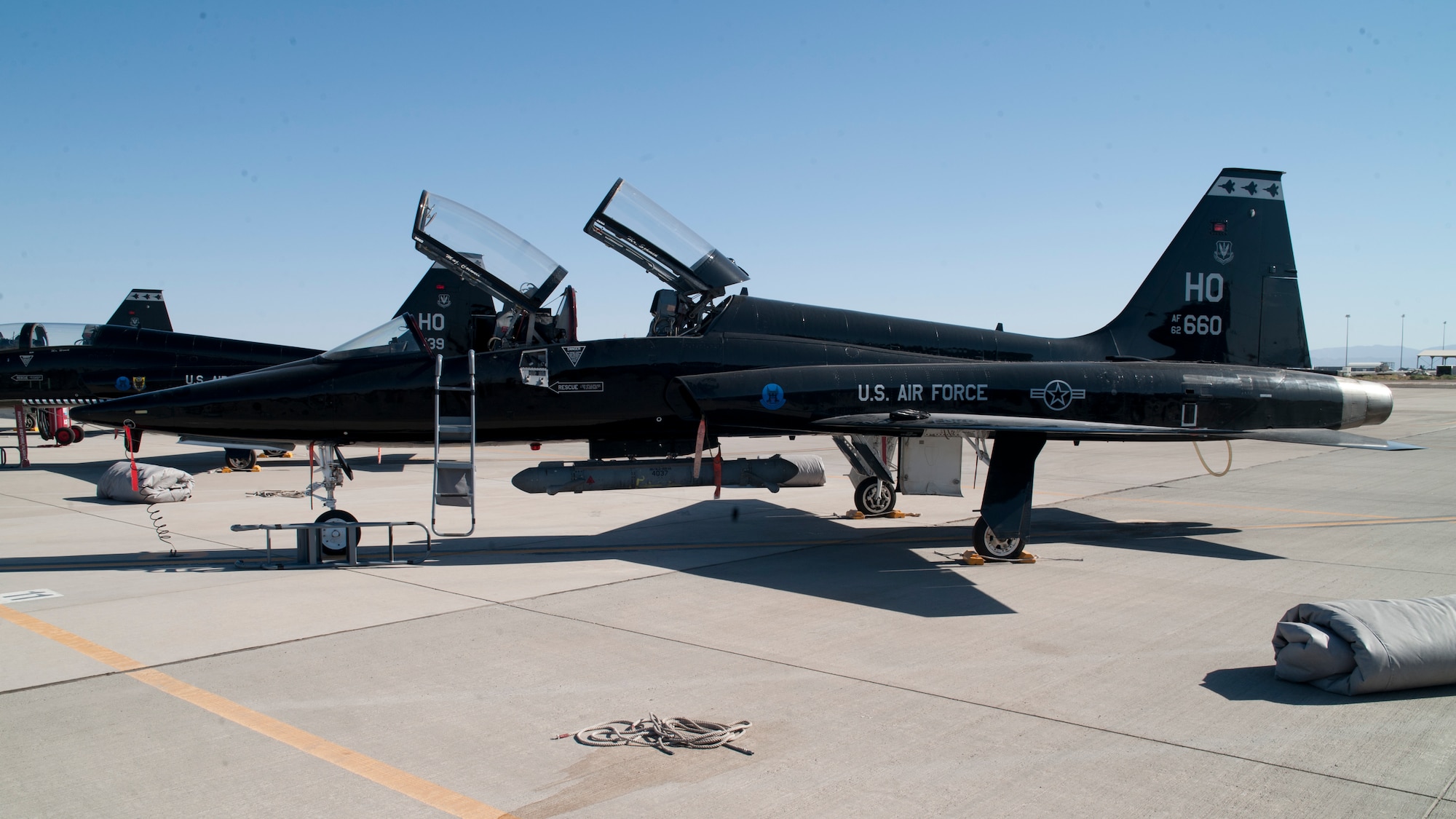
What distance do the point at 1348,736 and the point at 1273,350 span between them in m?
8.81

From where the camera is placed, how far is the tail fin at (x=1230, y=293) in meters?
12.5

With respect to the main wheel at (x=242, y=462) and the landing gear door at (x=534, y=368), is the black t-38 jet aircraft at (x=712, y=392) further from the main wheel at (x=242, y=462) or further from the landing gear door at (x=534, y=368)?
the main wheel at (x=242, y=462)

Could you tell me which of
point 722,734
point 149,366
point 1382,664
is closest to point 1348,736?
point 1382,664

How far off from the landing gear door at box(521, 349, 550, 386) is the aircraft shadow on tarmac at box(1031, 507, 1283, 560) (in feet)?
21.1

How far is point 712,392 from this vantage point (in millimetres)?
10422

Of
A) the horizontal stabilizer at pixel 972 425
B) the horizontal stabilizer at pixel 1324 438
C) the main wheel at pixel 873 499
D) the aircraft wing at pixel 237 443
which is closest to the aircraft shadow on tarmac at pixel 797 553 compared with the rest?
the main wheel at pixel 873 499

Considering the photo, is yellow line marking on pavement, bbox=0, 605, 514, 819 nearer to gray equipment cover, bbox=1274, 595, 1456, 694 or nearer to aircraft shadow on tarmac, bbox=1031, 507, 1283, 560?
gray equipment cover, bbox=1274, 595, 1456, 694

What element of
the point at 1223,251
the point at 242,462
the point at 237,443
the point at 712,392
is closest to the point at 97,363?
the point at 242,462

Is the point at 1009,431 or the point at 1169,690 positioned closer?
the point at 1169,690

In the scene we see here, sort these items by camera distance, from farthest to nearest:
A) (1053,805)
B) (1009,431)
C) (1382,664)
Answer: (1009,431), (1382,664), (1053,805)

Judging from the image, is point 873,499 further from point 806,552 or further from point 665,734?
point 665,734

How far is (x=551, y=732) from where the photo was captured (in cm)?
509

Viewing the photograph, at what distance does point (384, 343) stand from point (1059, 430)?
740cm

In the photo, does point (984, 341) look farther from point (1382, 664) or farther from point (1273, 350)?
point (1382, 664)
